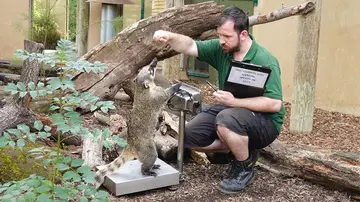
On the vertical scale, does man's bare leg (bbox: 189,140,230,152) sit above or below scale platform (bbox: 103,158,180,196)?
above

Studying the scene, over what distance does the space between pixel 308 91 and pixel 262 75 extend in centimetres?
250

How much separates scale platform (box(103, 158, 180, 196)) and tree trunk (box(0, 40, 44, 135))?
1.01 m

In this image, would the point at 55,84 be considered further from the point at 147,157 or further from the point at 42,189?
the point at 147,157

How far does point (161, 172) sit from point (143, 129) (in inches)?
14.0

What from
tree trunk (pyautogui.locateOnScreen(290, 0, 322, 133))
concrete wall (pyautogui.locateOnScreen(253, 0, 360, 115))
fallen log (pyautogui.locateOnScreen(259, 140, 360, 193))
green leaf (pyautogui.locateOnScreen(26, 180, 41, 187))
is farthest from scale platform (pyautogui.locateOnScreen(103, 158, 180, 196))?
concrete wall (pyautogui.locateOnScreen(253, 0, 360, 115))

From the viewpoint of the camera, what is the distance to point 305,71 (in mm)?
5477

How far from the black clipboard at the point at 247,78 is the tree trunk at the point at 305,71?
2.35m

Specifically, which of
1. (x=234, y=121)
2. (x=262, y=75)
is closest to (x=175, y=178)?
(x=234, y=121)

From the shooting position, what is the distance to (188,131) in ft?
12.0

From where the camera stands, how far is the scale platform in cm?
321

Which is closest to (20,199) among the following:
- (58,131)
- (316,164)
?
(58,131)

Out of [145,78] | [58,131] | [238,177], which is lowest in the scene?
[238,177]

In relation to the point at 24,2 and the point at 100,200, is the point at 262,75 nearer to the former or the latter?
the point at 100,200

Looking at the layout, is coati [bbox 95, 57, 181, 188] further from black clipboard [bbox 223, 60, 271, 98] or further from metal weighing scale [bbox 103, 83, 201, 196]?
black clipboard [bbox 223, 60, 271, 98]
